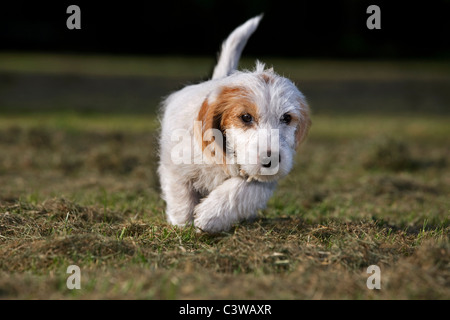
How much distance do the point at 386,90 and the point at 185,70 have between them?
758 centimetres

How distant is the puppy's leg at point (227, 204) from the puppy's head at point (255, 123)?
0.11 m

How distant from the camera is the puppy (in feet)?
14.4

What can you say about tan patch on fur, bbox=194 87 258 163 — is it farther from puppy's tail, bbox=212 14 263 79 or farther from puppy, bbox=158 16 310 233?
puppy's tail, bbox=212 14 263 79

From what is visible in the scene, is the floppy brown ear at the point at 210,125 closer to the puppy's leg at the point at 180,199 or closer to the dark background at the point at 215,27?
the puppy's leg at the point at 180,199

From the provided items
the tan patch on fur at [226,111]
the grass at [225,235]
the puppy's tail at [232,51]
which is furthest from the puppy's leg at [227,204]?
the puppy's tail at [232,51]

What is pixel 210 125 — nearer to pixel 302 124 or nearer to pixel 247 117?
pixel 247 117

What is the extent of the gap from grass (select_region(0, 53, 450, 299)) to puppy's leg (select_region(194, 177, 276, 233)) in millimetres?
100

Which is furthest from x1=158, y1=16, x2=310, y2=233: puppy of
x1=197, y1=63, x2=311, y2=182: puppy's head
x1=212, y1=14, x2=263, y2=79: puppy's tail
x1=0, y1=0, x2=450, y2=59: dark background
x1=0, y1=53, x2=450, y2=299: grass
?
x1=0, y1=0, x2=450, y2=59: dark background

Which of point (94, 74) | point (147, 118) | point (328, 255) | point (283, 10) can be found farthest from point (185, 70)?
point (328, 255)

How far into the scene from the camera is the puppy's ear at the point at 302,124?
4744 mm

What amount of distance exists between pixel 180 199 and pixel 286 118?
1182mm

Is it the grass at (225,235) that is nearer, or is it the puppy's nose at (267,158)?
the grass at (225,235)

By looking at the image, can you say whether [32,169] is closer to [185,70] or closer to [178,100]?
[178,100]

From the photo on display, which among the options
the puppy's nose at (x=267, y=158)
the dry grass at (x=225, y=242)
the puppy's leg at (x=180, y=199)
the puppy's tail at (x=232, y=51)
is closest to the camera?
the dry grass at (x=225, y=242)
